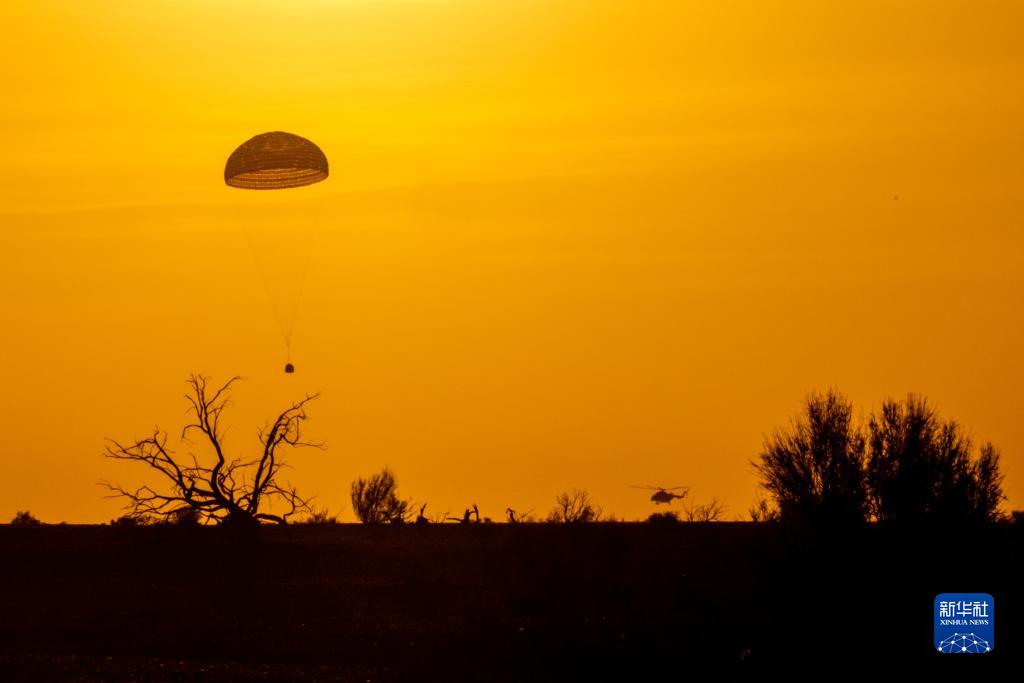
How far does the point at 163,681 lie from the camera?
27438 millimetres

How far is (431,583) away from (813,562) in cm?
1175

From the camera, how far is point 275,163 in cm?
4316

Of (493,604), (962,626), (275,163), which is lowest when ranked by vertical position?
(962,626)

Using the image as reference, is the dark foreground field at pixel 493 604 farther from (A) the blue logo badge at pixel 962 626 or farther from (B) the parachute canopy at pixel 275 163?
(B) the parachute canopy at pixel 275 163

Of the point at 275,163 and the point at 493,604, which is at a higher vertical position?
the point at 275,163

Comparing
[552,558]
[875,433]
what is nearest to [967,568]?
[875,433]

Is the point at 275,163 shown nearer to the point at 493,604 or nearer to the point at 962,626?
the point at 493,604

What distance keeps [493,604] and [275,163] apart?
13236 millimetres

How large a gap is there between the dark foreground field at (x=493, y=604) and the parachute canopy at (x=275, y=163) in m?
9.54

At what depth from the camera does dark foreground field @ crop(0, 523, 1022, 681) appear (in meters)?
28.5

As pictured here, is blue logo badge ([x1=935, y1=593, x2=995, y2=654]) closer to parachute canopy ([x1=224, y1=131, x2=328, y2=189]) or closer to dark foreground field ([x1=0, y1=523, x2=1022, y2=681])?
dark foreground field ([x1=0, y1=523, x2=1022, y2=681])

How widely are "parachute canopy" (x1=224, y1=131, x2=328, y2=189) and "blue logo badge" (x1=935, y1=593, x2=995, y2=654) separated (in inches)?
874

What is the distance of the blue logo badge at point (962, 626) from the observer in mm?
26609

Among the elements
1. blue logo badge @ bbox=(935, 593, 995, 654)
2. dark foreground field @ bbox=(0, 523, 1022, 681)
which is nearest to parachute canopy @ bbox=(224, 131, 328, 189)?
dark foreground field @ bbox=(0, 523, 1022, 681)
